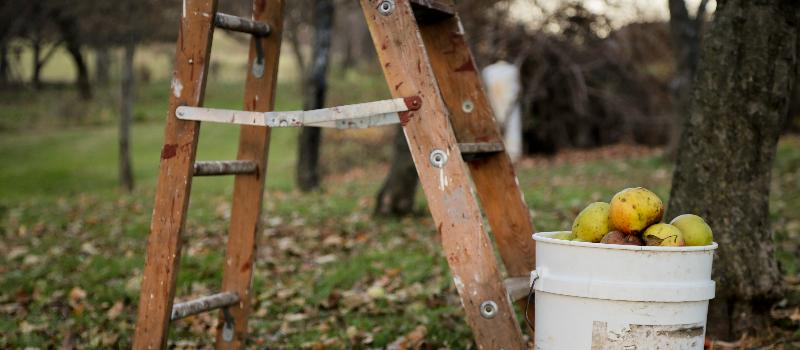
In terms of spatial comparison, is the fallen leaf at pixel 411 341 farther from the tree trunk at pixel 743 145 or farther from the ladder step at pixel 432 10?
the ladder step at pixel 432 10

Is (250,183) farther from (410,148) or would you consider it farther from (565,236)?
(565,236)

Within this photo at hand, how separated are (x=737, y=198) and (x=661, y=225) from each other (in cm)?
133

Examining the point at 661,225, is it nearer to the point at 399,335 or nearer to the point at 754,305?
the point at 754,305

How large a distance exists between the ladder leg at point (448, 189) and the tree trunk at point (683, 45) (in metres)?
10.0

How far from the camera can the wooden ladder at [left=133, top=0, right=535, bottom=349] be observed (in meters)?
3.06

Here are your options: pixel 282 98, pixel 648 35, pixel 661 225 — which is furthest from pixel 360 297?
pixel 282 98

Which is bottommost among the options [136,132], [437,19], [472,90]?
[136,132]

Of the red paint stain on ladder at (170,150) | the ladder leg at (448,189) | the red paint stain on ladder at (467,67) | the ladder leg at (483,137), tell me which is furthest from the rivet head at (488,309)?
the red paint stain on ladder at (170,150)

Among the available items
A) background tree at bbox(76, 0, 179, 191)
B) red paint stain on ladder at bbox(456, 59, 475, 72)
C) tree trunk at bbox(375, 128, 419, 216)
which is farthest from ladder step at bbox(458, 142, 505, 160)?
background tree at bbox(76, 0, 179, 191)

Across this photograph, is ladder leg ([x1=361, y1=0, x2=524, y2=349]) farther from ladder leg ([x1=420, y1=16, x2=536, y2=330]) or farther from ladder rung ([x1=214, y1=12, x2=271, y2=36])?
ladder rung ([x1=214, y1=12, x2=271, y2=36])

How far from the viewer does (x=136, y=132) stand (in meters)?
28.0

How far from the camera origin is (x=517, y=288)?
345cm

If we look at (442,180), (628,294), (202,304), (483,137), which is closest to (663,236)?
(628,294)

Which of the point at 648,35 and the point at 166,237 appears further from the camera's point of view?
the point at 648,35
